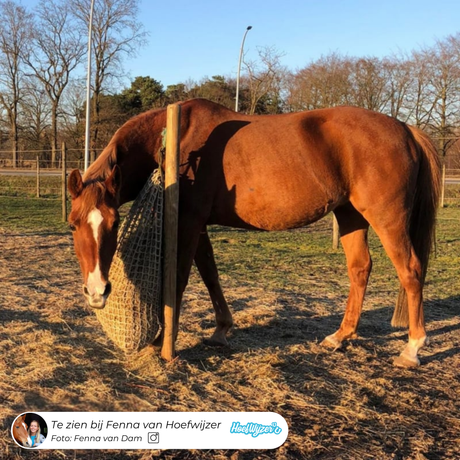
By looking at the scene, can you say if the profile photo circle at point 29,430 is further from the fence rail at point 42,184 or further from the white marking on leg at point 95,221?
the fence rail at point 42,184

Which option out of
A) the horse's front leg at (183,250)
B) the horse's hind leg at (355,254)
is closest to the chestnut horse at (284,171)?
the horse's front leg at (183,250)

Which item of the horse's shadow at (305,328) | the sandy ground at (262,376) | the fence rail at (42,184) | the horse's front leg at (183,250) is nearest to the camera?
the sandy ground at (262,376)

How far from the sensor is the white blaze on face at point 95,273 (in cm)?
285

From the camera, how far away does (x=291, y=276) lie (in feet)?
21.9

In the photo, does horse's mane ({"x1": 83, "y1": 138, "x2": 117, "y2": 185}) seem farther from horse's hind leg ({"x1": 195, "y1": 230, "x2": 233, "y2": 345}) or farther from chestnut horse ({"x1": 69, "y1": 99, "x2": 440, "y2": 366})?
Result: horse's hind leg ({"x1": 195, "y1": 230, "x2": 233, "y2": 345})

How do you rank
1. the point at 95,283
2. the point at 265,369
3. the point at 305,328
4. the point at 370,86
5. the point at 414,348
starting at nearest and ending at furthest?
the point at 95,283 < the point at 265,369 < the point at 414,348 < the point at 305,328 < the point at 370,86

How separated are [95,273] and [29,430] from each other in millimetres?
953

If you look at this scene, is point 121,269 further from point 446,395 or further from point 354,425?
point 446,395

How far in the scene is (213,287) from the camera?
161 inches

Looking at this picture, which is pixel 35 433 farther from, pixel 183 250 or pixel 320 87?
pixel 320 87

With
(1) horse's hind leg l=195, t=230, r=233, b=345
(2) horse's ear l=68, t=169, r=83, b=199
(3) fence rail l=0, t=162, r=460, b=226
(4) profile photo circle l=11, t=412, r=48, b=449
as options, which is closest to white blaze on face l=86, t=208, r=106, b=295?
(2) horse's ear l=68, t=169, r=83, b=199
